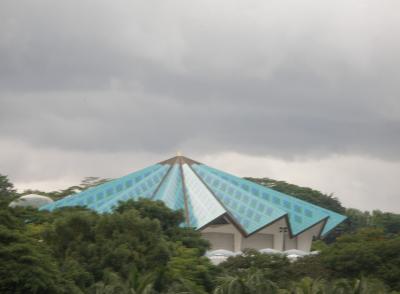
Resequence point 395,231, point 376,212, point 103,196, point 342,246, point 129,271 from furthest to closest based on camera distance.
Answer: point 376,212, point 395,231, point 103,196, point 342,246, point 129,271

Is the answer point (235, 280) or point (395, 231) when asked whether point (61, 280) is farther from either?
point (395, 231)

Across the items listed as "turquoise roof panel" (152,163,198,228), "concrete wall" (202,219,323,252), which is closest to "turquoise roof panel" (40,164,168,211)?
"turquoise roof panel" (152,163,198,228)

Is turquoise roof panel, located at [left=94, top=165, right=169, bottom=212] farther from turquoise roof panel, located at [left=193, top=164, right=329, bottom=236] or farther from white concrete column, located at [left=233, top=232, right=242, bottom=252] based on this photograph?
white concrete column, located at [left=233, top=232, right=242, bottom=252]

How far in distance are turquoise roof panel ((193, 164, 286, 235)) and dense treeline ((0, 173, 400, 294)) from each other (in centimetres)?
1550

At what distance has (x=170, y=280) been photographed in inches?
1162

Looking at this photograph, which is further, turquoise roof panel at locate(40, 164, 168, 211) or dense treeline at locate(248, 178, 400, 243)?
dense treeline at locate(248, 178, 400, 243)

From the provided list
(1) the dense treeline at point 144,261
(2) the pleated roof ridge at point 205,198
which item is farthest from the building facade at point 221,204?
(1) the dense treeline at point 144,261

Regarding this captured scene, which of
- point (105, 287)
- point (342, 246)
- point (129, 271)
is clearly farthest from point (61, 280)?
point (342, 246)

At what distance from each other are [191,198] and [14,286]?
37.8 metres

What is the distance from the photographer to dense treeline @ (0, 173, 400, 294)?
24.9 metres

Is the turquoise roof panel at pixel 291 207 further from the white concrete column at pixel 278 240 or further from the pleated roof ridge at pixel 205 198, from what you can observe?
the white concrete column at pixel 278 240

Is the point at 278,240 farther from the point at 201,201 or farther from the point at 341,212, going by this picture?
the point at 341,212

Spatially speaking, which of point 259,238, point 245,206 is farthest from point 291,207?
point 245,206

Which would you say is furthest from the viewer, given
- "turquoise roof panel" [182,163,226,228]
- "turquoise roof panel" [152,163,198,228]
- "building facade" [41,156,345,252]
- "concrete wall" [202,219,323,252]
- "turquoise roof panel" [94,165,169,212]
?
"concrete wall" [202,219,323,252]
